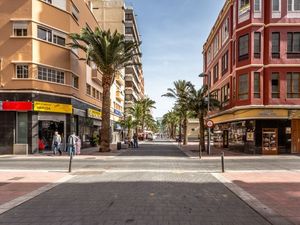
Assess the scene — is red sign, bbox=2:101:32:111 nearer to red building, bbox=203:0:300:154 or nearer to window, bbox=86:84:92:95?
window, bbox=86:84:92:95

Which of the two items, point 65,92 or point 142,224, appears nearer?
point 142,224

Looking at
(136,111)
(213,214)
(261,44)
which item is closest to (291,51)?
(261,44)

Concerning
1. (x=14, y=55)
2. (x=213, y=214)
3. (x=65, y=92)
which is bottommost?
(x=213, y=214)

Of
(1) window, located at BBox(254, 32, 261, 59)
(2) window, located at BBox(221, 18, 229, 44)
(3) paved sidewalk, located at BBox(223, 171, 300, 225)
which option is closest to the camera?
(3) paved sidewalk, located at BBox(223, 171, 300, 225)

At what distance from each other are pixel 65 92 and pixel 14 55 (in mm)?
5500

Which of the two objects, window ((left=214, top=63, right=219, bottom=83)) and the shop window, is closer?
the shop window

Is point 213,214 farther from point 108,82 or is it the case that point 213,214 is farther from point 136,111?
point 136,111

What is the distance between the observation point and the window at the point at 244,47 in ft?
105

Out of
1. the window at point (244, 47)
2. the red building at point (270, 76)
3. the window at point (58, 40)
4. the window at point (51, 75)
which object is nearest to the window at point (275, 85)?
the red building at point (270, 76)

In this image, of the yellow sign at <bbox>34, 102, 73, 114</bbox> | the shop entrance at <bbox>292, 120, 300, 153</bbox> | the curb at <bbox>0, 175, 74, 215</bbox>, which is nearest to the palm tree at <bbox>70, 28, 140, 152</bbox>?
the yellow sign at <bbox>34, 102, 73, 114</bbox>

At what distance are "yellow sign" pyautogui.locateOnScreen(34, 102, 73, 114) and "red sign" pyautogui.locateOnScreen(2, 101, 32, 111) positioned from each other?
1.79ft

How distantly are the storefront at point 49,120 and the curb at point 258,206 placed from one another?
2091 cm

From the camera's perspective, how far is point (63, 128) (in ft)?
109

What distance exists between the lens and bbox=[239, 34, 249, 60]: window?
105ft
